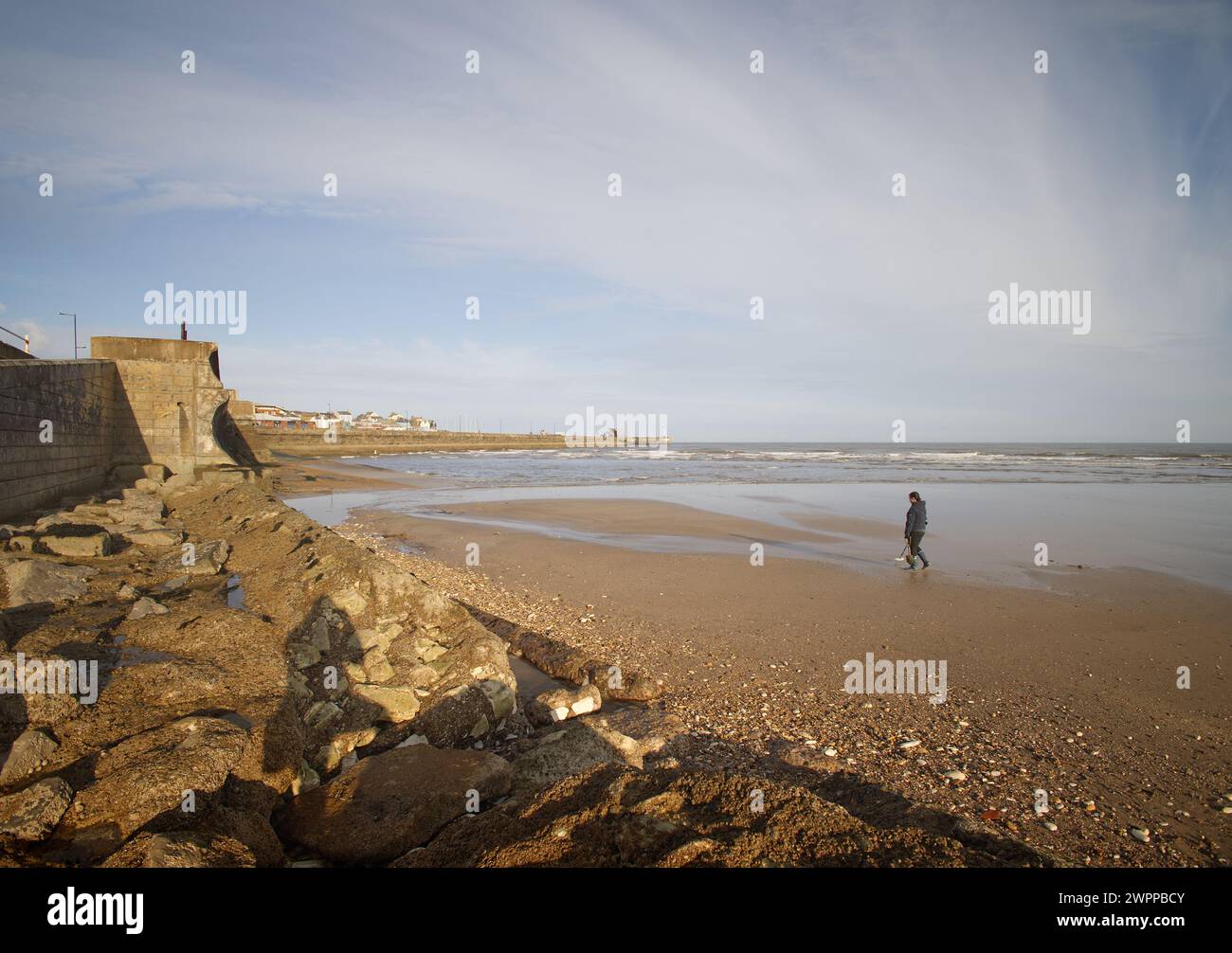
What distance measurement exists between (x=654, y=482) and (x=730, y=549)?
63.5ft

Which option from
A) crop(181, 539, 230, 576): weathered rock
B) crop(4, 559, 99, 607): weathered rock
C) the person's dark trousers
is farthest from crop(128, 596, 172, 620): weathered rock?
the person's dark trousers

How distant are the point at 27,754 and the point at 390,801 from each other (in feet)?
6.82

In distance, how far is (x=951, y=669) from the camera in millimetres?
6691

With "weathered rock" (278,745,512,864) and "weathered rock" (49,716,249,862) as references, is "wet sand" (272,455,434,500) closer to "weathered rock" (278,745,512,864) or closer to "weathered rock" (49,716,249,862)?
"weathered rock" (49,716,249,862)

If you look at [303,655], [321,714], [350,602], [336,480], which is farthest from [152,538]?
[336,480]

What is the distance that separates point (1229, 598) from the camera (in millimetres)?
9438

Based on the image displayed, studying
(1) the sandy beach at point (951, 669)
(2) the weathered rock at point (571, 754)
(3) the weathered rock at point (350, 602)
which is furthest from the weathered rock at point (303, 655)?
(1) the sandy beach at point (951, 669)

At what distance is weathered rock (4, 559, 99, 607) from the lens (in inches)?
247

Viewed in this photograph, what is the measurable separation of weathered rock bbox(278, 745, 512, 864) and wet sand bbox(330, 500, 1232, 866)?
2.18 m

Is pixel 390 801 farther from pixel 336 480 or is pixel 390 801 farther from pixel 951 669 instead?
pixel 336 480

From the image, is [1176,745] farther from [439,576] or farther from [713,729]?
[439,576]

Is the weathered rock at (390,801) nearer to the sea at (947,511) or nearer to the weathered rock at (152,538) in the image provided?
the weathered rock at (152,538)

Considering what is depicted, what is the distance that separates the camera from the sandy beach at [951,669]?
429cm

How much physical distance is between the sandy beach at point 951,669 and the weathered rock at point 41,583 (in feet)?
14.5
